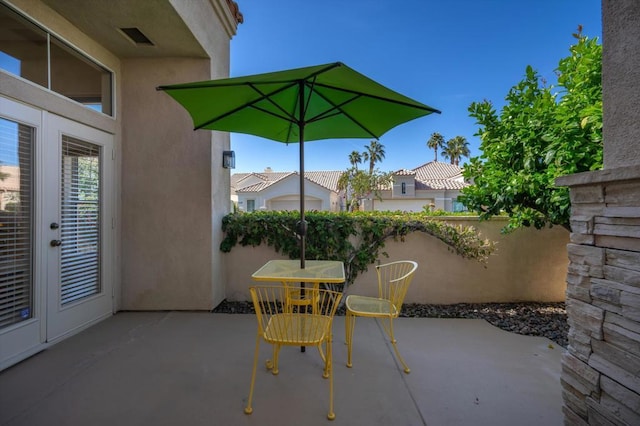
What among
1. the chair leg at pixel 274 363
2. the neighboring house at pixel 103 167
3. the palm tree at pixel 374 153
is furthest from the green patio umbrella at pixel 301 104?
the palm tree at pixel 374 153

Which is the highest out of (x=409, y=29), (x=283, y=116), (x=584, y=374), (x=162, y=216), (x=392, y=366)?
(x=409, y=29)

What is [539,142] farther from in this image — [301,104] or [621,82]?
[301,104]

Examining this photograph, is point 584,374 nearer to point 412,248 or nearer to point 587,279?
point 587,279

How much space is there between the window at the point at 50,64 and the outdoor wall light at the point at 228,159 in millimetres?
1478

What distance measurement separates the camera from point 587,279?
1.47 meters

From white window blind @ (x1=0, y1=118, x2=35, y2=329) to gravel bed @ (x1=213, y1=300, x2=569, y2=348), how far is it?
1.94 m

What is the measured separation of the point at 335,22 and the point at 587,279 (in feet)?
20.4

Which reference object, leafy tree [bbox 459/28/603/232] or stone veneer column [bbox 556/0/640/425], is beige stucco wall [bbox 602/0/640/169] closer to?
stone veneer column [bbox 556/0/640/425]

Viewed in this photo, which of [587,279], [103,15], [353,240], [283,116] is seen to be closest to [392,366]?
[587,279]

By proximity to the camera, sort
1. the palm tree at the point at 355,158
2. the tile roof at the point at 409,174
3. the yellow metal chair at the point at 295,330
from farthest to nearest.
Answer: the palm tree at the point at 355,158
the tile roof at the point at 409,174
the yellow metal chair at the point at 295,330

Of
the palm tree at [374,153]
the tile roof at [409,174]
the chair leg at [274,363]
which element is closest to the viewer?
the chair leg at [274,363]

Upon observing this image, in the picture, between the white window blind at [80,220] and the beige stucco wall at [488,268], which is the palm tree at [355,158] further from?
the white window blind at [80,220]

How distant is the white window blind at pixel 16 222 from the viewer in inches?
96.7

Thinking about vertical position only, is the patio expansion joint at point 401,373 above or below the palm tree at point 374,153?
below
